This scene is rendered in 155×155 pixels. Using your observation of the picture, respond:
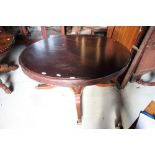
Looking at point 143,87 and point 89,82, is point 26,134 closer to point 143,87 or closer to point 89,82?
point 89,82

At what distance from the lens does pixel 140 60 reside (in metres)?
1.57

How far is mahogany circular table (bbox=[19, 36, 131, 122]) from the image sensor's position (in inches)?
39.0

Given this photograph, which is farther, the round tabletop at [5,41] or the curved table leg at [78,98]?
the round tabletop at [5,41]

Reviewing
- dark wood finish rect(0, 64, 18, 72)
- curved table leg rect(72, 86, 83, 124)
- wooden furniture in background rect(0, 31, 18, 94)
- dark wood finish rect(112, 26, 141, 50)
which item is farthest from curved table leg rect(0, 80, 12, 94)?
dark wood finish rect(112, 26, 141, 50)

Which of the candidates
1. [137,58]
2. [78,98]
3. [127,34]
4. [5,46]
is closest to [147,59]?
[137,58]

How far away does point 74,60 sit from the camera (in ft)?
3.77

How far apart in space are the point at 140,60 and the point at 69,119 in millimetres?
909

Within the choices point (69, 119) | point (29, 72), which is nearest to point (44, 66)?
point (29, 72)

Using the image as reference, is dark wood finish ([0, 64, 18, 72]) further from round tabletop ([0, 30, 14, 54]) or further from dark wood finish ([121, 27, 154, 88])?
dark wood finish ([121, 27, 154, 88])

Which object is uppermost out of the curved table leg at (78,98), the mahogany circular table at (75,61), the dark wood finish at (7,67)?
the mahogany circular table at (75,61)

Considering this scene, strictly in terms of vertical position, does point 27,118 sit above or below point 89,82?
below

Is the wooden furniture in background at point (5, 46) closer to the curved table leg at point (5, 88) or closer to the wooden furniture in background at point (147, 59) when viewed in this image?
the curved table leg at point (5, 88)

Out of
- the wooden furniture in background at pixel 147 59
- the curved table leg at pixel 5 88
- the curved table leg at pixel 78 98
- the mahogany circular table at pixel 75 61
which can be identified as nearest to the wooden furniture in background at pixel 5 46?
the curved table leg at pixel 5 88

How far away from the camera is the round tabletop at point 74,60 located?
99cm
